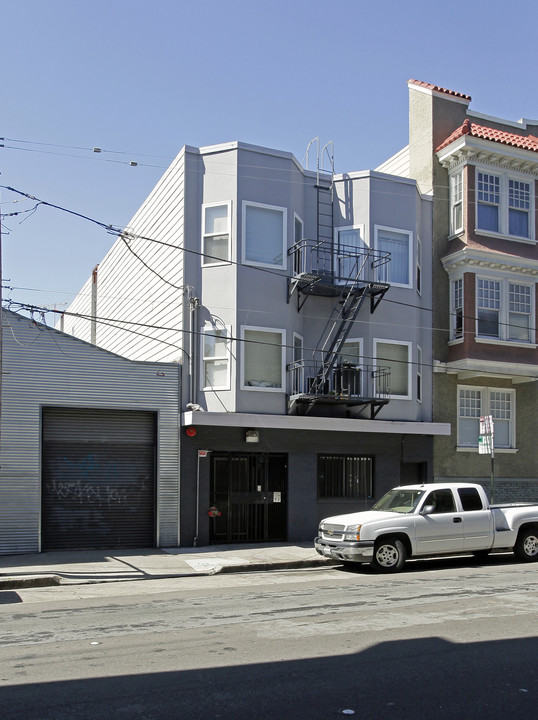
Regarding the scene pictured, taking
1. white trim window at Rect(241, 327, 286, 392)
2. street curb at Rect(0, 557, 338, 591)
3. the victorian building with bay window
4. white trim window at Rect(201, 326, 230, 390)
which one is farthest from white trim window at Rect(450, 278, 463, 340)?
street curb at Rect(0, 557, 338, 591)

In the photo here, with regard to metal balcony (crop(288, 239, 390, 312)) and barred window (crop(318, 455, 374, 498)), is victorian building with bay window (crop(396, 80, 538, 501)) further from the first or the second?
metal balcony (crop(288, 239, 390, 312))

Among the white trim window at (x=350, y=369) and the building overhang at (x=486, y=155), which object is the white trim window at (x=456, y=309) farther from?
the building overhang at (x=486, y=155)

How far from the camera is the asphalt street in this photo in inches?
244

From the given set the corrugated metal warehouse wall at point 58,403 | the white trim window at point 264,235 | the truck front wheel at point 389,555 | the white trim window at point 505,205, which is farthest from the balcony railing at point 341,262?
the truck front wheel at point 389,555

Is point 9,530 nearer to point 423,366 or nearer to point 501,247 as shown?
point 423,366

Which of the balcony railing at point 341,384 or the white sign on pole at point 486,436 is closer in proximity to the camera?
the white sign on pole at point 486,436

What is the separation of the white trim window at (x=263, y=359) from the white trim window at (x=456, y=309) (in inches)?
230

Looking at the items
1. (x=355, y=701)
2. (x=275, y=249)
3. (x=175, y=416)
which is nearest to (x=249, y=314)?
(x=275, y=249)

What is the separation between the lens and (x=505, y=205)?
75.6 feet

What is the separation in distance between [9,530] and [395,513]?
8493mm

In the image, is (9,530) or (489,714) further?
(9,530)

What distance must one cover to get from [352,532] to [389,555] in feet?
2.80

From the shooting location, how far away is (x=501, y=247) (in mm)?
22875

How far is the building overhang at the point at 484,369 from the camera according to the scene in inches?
868
